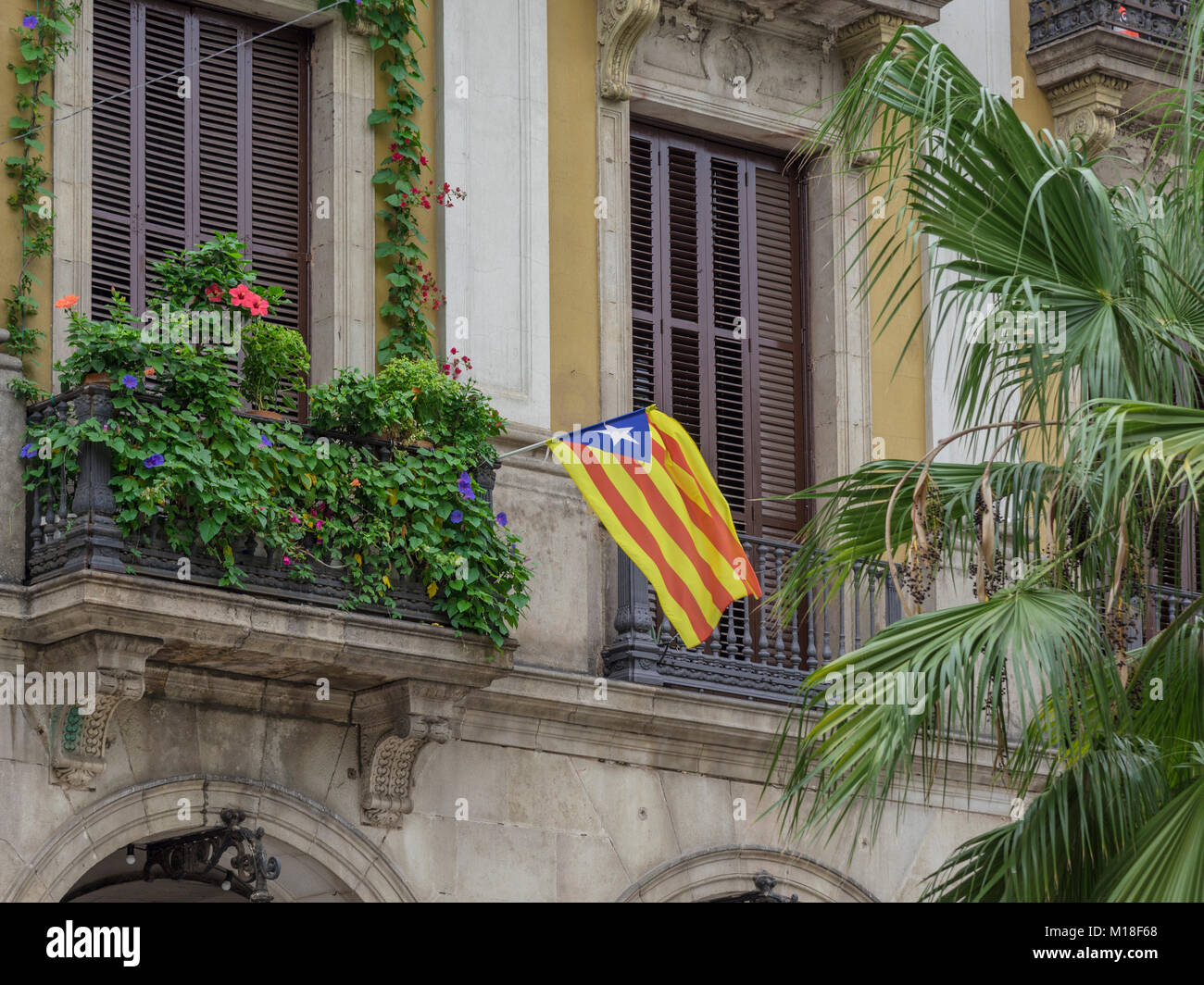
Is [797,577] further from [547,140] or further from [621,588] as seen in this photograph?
[547,140]

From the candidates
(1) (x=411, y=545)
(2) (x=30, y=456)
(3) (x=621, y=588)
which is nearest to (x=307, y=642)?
(1) (x=411, y=545)

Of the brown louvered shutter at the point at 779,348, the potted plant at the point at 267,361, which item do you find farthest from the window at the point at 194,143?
the brown louvered shutter at the point at 779,348

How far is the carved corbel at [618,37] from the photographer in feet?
50.6

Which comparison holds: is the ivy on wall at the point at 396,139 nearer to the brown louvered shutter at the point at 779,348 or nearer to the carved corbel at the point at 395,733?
the carved corbel at the point at 395,733

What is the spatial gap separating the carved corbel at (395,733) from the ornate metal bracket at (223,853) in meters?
0.66

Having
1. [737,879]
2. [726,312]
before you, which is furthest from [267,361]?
[737,879]

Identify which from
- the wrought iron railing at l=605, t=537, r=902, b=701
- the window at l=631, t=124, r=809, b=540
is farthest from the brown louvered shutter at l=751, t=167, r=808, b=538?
the wrought iron railing at l=605, t=537, r=902, b=701

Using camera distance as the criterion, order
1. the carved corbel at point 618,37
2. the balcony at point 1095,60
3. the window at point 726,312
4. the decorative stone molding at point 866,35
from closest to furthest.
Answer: the carved corbel at point 618,37 < the window at point 726,312 < the decorative stone molding at point 866,35 < the balcony at point 1095,60

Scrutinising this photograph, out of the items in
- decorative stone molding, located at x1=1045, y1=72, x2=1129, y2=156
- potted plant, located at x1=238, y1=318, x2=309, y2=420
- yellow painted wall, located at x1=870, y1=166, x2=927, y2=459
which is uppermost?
decorative stone molding, located at x1=1045, y1=72, x2=1129, y2=156

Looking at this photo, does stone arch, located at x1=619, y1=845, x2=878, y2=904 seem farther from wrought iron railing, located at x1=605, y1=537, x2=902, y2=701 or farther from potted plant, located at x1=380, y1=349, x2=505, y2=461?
potted plant, located at x1=380, y1=349, x2=505, y2=461

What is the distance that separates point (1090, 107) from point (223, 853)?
8067mm

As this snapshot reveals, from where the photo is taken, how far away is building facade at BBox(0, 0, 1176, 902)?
1269cm

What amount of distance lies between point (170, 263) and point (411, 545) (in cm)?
181

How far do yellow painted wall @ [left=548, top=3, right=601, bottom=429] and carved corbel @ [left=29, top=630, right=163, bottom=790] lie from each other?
3.41m
